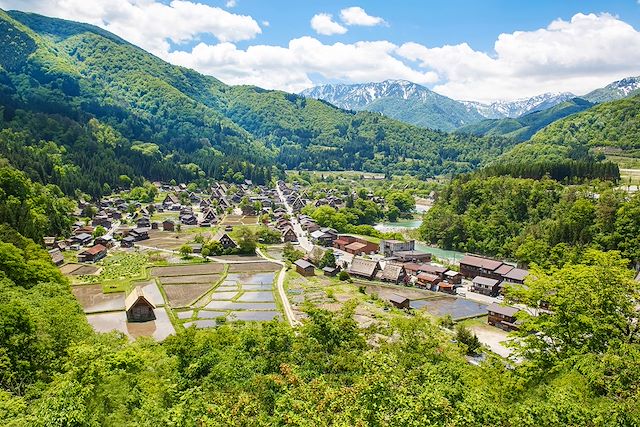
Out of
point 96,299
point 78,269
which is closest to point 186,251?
point 78,269

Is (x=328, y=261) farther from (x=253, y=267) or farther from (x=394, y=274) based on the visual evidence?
(x=253, y=267)

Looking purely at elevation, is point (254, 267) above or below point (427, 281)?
below

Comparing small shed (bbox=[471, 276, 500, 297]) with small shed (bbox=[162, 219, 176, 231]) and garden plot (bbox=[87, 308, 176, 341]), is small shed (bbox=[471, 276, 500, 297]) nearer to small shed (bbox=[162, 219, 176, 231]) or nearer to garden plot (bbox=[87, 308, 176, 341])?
garden plot (bbox=[87, 308, 176, 341])

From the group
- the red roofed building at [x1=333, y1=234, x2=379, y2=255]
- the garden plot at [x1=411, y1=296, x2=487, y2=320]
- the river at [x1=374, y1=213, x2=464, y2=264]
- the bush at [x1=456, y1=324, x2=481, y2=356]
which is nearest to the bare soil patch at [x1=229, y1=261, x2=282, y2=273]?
the red roofed building at [x1=333, y1=234, x2=379, y2=255]

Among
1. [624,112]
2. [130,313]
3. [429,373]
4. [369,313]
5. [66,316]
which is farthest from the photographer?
[624,112]

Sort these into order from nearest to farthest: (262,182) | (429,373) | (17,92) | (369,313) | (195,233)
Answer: (429,373), (369,313), (195,233), (262,182), (17,92)

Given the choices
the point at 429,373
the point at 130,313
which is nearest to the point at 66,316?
the point at 130,313

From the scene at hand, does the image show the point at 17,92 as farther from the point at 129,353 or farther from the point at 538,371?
the point at 538,371
